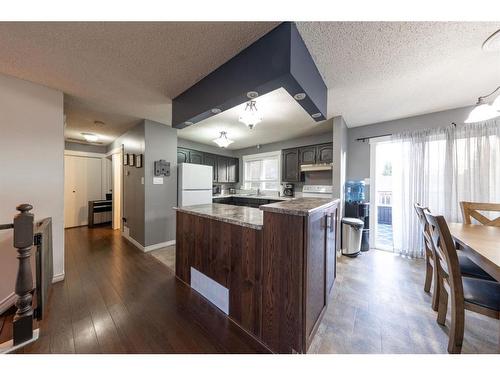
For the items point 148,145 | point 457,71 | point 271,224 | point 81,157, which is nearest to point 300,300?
point 271,224

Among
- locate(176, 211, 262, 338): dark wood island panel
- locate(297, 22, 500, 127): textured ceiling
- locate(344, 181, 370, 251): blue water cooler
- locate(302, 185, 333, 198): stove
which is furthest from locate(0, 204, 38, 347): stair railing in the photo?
locate(302, 185, 333, 198): stove

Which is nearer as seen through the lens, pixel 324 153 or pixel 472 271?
pixel 472 271

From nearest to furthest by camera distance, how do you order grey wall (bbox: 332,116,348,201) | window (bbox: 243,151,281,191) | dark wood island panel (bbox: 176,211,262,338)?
dark wood island panel (bbox: 176,211,262,338) < grey wall (bbox: 332,116,348,201) < window (bbox: 243,151,281,191)

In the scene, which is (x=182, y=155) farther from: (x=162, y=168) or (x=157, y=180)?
(x=157, y=180)

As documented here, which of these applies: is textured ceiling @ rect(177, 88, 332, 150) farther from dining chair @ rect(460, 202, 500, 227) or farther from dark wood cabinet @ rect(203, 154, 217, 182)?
dining chair @ rect(460, 202, 500, 227)

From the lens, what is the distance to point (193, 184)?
12.0 feet

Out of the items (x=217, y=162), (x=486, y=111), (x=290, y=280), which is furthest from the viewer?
(x=217, y=162)

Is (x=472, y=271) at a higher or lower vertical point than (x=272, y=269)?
lower

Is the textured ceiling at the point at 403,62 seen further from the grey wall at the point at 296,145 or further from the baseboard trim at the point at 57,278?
the baseboard trim at the point at 57,278

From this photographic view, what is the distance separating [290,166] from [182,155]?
2.54 metres

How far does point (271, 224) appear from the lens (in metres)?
1.27

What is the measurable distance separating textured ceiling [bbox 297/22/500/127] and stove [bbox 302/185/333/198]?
1818 mm

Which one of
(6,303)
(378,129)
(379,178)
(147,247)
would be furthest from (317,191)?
(6,303)

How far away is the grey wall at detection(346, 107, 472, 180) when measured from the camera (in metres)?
2.68
